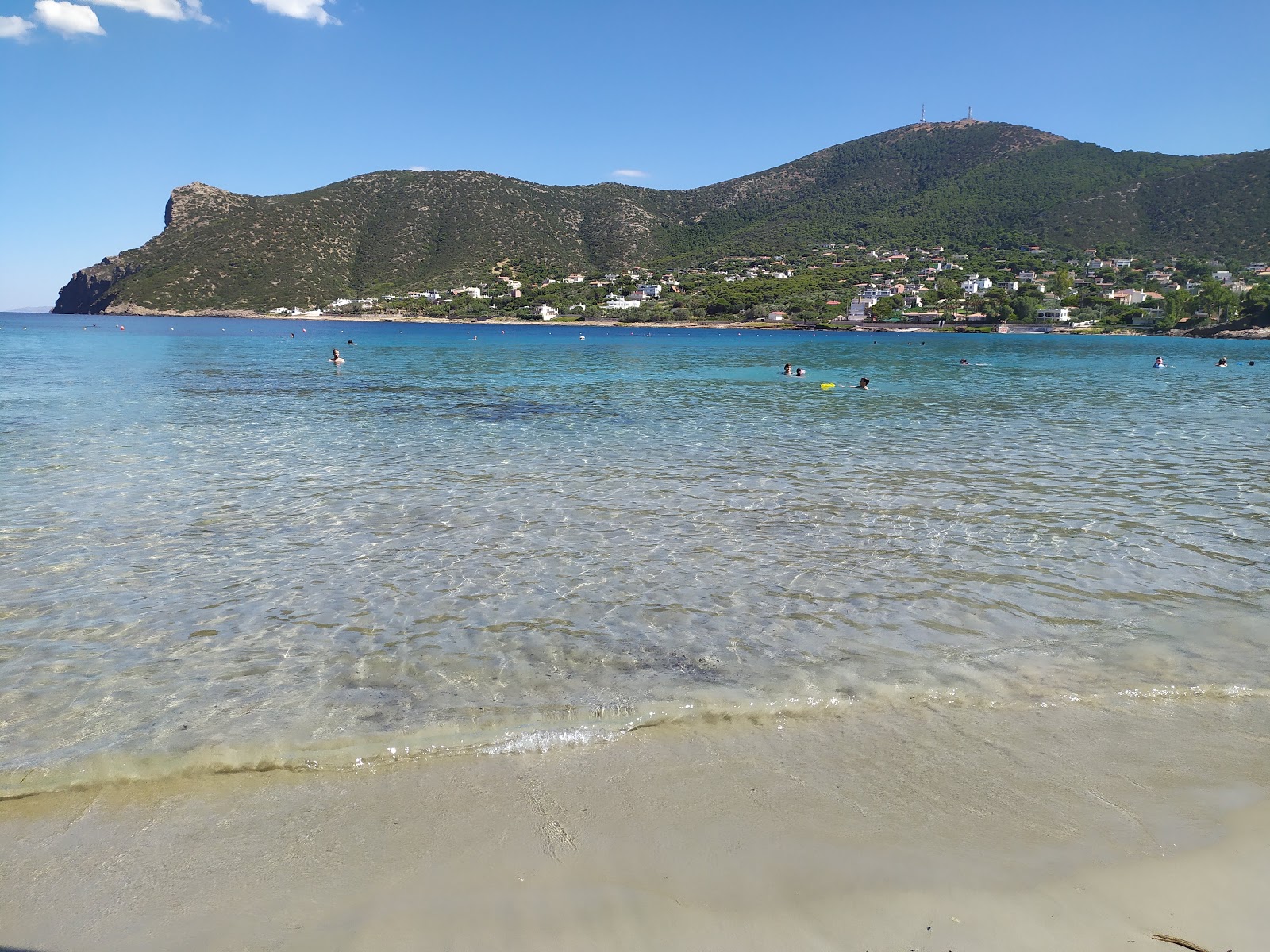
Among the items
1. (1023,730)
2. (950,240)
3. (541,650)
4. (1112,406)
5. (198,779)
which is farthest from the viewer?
(950,240)

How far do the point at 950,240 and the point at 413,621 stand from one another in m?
203

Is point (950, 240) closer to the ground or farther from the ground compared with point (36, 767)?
farther from the ground

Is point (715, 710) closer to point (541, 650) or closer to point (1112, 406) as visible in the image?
point (541, 650)

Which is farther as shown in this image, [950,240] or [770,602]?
[950,240]

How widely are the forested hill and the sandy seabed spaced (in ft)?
544

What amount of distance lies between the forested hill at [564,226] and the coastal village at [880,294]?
5.05 m

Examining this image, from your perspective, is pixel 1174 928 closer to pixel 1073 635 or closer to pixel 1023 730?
pixel 1023 730

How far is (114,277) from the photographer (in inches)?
7308

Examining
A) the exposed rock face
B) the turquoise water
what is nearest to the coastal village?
the exposed rock face

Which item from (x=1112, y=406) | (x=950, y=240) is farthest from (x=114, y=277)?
(x=1112, y=406)

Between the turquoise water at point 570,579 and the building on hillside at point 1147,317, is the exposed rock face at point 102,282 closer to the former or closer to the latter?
the turquoise water at point 570,579

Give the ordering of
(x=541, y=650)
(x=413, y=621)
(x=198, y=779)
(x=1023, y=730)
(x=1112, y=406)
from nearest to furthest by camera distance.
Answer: (x=198, y=779), (x=1023, y=730), (x=541, y=650), (x=413, y=621), (x=1112, y=406)

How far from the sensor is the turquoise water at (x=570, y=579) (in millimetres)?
5328

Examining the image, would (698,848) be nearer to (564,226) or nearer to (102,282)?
(564,226)
